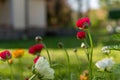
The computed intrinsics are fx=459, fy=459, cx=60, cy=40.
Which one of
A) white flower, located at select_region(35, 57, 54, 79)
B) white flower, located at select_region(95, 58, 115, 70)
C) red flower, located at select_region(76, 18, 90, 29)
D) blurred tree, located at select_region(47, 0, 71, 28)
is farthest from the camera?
blurred tree, located at select_region(47, 0, 71, 28)

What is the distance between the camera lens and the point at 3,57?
2166 millimetres

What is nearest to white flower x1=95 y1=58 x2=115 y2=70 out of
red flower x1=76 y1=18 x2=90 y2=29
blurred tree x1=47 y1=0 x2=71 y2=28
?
red flower x1=76 y1=18 x2=90 y2=29

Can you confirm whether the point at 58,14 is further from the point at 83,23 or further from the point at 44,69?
the point at 44,69

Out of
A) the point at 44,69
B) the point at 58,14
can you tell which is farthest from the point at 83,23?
the point at 58,14

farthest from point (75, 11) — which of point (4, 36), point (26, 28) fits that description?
point (4, 36)

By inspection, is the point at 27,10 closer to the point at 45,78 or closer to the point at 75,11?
the point at 75,11

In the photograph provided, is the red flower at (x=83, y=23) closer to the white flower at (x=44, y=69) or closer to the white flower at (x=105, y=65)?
the white flower at (x=105, y=65)

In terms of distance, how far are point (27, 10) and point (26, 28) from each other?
114 cm

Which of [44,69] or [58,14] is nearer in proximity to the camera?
[44,69]

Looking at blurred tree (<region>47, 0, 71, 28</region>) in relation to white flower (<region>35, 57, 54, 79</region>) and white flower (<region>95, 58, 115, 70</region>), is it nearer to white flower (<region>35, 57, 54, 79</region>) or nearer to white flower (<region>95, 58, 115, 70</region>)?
white flower (<region>95, 58, 115, 70</region>)

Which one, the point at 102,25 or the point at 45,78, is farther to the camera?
the point at 102,25

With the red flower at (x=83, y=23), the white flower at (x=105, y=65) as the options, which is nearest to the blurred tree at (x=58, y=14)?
the red flower at (x=83, y=23)

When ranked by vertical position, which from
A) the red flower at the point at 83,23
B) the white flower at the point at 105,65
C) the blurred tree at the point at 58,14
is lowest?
the blurred tree at the point at 58,14

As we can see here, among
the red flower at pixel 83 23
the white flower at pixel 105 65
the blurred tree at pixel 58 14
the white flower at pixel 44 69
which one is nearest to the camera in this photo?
the white flower at pixel 44 69
